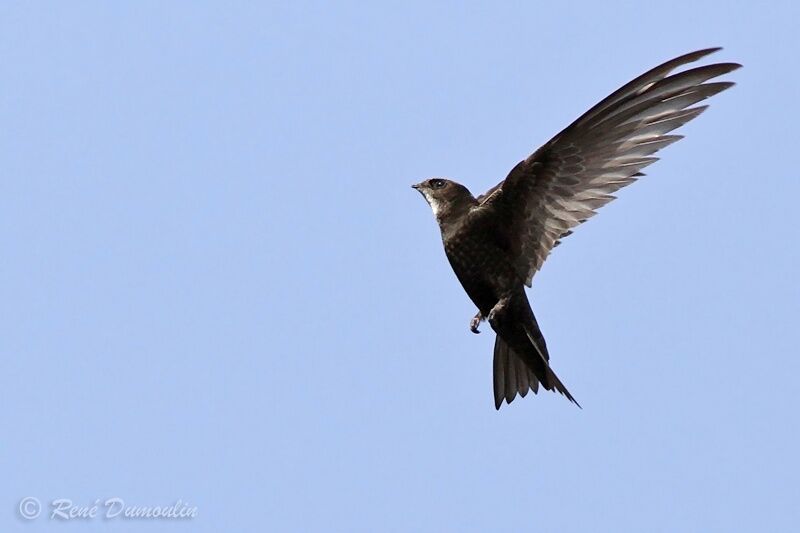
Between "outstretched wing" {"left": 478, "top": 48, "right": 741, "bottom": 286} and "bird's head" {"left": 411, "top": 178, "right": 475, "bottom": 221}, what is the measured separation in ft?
0.90

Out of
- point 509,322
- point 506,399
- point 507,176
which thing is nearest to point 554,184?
point 507,176

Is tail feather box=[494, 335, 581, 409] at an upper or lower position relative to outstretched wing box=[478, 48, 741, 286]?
lower

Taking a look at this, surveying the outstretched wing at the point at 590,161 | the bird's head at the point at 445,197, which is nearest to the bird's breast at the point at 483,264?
the outstretched wing at the point at 590,161

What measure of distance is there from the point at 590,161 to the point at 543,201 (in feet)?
1.73

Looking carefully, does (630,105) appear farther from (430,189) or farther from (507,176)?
(430,189)

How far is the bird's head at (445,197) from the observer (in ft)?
42.6

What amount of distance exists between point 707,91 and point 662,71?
0.38m

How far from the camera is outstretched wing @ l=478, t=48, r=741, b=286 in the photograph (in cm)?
1156

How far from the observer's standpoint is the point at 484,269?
1260cm

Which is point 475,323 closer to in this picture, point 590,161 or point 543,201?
point 543,201

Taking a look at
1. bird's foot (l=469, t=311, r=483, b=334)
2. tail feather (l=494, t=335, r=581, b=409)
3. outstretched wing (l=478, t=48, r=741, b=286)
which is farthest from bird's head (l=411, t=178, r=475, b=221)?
tail feather (l=494, t=335, r=581, b=409)

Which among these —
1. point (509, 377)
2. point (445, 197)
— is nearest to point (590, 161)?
point (445, 197)

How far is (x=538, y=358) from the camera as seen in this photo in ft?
42.5

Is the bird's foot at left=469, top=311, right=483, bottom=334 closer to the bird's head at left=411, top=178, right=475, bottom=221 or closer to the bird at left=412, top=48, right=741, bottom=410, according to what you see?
the bird at left=412, top=48, right=741, bottom=410
